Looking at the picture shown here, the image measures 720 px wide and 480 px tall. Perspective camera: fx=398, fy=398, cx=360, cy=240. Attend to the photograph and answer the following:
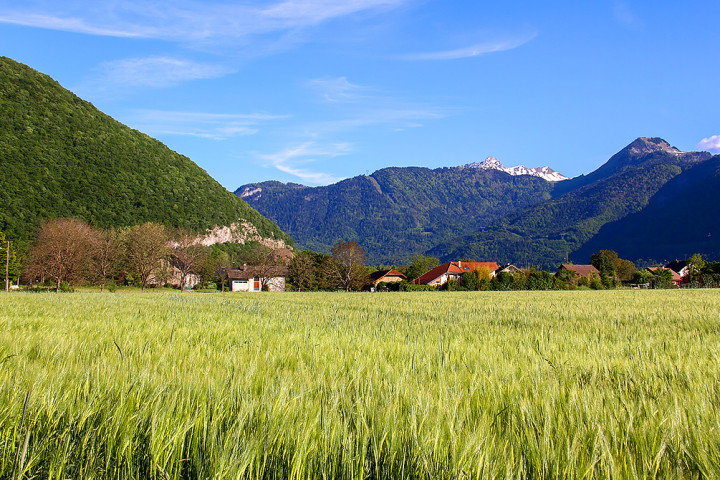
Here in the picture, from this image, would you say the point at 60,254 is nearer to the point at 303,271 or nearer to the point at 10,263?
the point at 10,263

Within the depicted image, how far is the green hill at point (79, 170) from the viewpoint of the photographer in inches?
3164

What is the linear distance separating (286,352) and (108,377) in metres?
1.54

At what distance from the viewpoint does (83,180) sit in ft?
303

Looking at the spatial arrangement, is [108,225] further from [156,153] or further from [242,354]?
[242,354]

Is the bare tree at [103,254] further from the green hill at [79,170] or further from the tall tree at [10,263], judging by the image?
the green hill at [79,170]

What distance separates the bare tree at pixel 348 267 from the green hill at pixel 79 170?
5437 cm

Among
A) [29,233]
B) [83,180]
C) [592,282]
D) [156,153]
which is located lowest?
[592,282]

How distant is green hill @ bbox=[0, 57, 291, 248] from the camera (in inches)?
3164

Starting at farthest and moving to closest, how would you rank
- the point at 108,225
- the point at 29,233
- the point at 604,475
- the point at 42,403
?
the point at 108,225
the point at 29,233
the point at 42,403
the point at 604,475

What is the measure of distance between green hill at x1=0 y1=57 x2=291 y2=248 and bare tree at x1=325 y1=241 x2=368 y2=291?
178 ft

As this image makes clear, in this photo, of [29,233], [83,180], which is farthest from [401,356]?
[83,180]

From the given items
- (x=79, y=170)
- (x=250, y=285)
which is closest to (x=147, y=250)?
(x=250, y=285)

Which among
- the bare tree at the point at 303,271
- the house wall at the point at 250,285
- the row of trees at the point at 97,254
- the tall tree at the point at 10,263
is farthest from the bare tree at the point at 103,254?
the house wall at the point at 250,285

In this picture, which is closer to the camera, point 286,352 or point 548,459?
point 548,459
